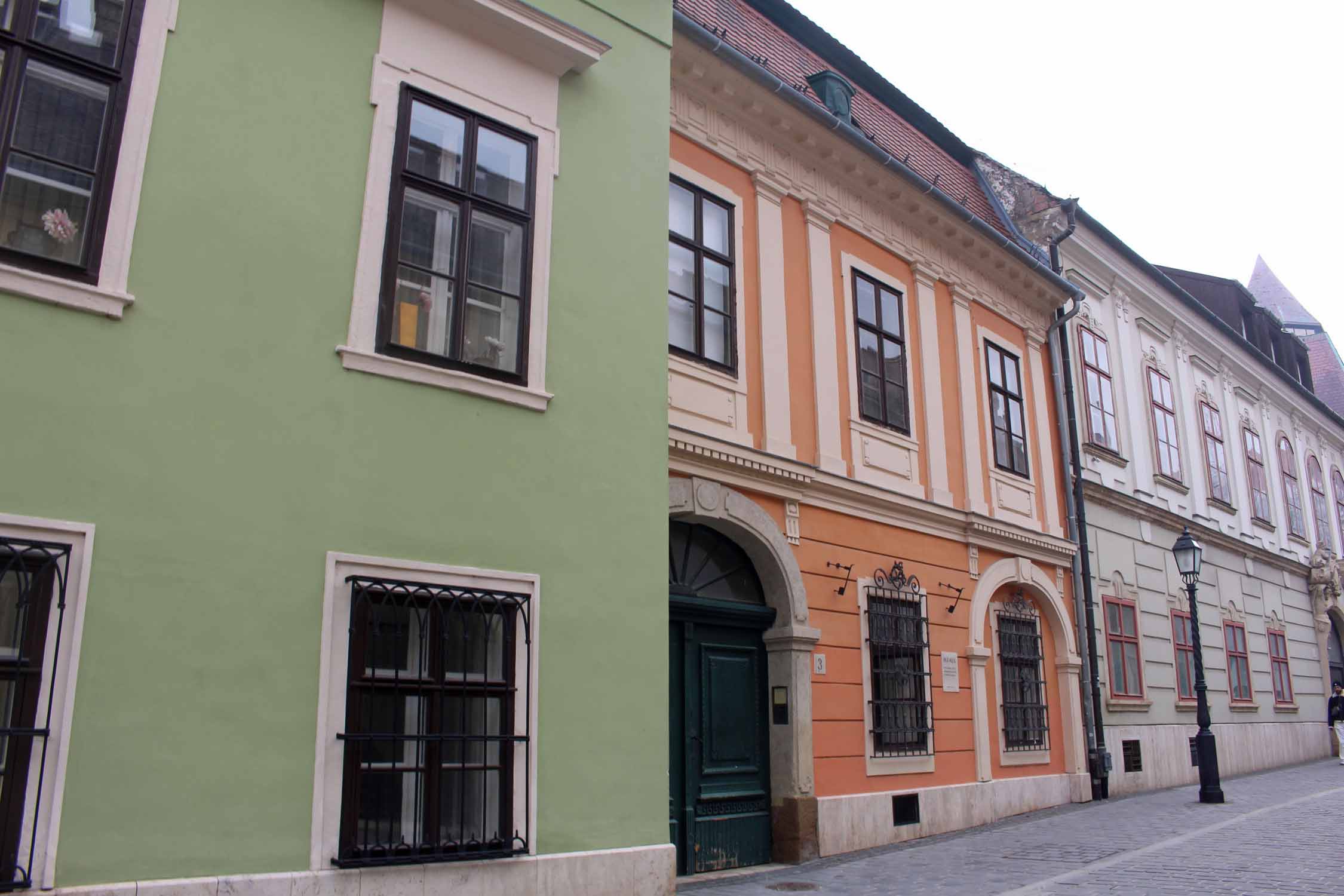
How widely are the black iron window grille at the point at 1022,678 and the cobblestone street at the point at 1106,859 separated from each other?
94cm

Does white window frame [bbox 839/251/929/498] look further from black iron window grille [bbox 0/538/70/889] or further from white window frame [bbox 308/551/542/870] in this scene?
black iron window grille [bbox 0/538/70/889]

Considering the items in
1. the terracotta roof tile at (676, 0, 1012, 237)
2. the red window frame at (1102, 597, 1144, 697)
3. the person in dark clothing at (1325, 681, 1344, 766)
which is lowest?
the person in dark clothing at (1325, 681, 1344, 766)

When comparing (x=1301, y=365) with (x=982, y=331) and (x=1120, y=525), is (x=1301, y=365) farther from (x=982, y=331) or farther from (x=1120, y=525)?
(x=982, y=331)

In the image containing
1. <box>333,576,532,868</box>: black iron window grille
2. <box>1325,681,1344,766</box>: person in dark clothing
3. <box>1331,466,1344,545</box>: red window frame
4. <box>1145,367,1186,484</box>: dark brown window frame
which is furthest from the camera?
<box>1331,466,1344,545</box>: red window frame

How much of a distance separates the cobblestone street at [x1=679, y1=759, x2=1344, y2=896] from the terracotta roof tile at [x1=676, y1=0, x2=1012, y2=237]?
26.6ft

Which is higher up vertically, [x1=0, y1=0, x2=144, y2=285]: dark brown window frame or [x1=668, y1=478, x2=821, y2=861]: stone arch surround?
[x1=0, y1=0, x2=144, y2=285]: dark brown window frame

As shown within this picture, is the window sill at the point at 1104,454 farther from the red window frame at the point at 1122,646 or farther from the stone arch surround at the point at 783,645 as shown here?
the stone arch surround at the point at 783,645

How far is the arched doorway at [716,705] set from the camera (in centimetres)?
996

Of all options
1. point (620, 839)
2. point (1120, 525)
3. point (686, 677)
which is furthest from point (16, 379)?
point (1120, 525)

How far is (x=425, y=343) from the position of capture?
22.5ft

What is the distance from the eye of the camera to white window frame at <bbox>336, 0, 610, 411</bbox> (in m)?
6.61

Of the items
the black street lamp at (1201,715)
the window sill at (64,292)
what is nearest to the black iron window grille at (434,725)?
the window sill at (64,292)

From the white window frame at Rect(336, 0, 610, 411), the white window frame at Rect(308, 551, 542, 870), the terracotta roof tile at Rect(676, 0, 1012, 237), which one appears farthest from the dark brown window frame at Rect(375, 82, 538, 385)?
the terracotta roof tile at Rect(676, 0, 1012, 237)

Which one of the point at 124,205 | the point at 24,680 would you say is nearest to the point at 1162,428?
the point at 124,205
